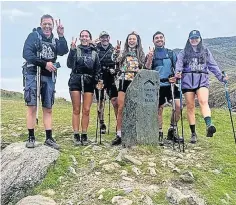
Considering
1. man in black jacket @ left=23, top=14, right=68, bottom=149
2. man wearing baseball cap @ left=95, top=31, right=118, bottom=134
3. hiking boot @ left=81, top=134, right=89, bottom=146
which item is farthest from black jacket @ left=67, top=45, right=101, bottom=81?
hiking boot @ left=81, top=134, right=89, bottom=146

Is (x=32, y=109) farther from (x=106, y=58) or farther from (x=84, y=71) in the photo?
(x=106, y=58)

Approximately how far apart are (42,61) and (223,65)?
46.1 m

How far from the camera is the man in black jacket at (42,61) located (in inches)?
378

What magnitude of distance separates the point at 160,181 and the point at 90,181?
57.7 inches

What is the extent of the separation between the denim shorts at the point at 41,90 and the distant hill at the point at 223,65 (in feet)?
48.8

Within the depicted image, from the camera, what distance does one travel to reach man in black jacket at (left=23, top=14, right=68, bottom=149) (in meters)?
9.61

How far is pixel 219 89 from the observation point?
33750 mm

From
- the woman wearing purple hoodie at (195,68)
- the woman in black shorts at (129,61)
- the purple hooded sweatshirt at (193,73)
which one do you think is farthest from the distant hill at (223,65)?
the woman in black shorts at (129,61)

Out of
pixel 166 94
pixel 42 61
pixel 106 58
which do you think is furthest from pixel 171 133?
pixel 42 61

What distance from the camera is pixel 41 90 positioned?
32.6 feet

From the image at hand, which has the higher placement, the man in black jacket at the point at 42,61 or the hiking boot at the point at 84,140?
the man in black jacket at the point at 42,61

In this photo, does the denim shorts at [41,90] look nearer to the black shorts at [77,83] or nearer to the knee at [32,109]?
the knee at [32,109]

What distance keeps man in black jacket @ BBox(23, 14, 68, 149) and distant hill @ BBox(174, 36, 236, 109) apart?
14.8 metres

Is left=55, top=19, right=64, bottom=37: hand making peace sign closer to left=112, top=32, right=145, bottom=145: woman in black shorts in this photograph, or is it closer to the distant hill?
left=112, top=32, right=145, bottom=145: woman in black shorts
